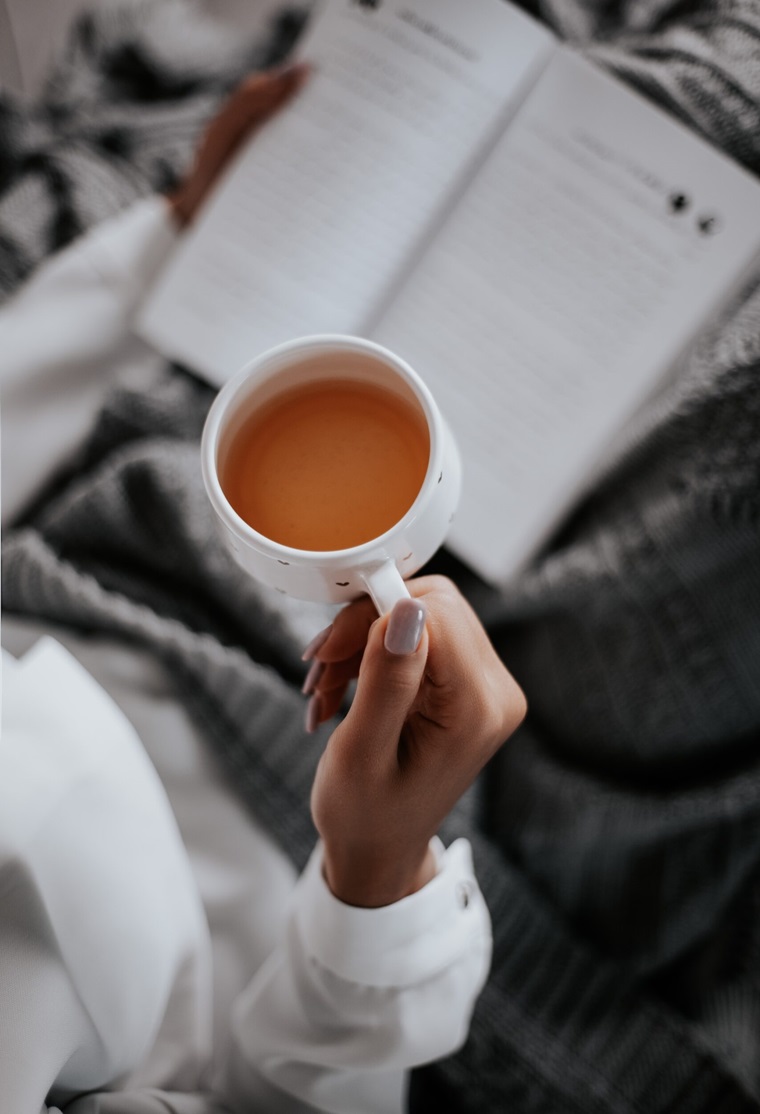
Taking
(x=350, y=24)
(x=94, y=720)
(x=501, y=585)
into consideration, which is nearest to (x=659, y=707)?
(x=501, y=585)

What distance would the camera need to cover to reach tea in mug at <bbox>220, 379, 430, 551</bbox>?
0.41 meters

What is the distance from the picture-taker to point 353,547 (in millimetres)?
381

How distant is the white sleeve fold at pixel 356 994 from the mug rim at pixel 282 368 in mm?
A: 245

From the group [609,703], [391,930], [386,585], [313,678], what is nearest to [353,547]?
[386,585]

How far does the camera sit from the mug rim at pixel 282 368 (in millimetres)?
359

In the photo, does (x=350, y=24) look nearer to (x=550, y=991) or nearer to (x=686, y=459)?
(x=686, y=459)

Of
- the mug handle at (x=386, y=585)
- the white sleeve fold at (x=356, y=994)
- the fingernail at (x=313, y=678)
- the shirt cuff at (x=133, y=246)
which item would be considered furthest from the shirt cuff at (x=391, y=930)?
the shirt cuff at (x=133, y=246)

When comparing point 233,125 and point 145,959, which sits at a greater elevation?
point 233,125

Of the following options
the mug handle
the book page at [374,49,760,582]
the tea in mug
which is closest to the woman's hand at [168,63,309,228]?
the book page at [374,49,760,582]

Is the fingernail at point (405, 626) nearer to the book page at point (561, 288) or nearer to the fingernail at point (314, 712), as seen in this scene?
the fingernail at point (314, 712)

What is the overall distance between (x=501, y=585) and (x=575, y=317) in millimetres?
244

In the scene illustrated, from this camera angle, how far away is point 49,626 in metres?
0.73

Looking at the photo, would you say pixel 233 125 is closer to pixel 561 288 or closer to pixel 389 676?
pixel 561 288

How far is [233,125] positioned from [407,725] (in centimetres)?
65
